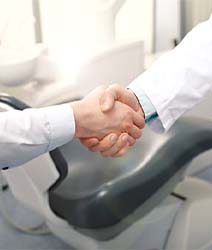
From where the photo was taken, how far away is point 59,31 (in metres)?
2.25

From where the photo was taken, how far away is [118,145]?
4.30 feet

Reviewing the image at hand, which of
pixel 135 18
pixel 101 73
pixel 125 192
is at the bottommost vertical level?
pixel 125 192

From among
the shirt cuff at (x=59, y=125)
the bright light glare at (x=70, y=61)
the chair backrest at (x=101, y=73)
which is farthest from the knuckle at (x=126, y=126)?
the bright light glare at (x=70, y=61)

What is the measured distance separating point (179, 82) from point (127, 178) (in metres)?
0.33

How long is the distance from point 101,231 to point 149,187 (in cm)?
20

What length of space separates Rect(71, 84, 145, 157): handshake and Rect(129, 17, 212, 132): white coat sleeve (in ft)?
0.17

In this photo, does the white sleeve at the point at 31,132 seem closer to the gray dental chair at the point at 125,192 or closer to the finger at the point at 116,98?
the finger at the point at 116,98

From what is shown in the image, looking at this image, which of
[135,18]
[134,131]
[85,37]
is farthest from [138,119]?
[135,18]

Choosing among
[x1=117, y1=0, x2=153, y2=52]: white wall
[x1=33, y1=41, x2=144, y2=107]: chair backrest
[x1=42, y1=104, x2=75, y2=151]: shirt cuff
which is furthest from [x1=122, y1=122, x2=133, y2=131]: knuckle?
[x1=117, y1=0, x2=153, y2=52]: white wall

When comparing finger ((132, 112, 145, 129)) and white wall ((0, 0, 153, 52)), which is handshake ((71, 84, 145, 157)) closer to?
finger ((132, 112, 145, 129))

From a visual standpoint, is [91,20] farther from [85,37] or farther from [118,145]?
[118,145]

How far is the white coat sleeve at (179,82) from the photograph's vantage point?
1320 mm

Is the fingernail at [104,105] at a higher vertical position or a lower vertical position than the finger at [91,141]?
higher

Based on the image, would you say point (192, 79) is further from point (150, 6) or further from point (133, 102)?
point (150, 6)
